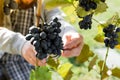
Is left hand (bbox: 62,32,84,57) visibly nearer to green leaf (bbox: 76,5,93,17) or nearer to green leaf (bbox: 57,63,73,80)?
green leaf (bbox: 57,63,73,80)

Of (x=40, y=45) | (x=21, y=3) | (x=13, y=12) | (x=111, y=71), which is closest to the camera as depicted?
(x=40, y=45)

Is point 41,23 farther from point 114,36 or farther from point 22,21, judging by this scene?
point 22,21

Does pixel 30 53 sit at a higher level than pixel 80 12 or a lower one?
lower

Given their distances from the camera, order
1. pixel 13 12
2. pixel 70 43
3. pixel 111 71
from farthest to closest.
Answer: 1. pixel 13 12
2. pixel 70 43
3. pixel 111 71

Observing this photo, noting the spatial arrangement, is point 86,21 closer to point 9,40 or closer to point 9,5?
point 9,5

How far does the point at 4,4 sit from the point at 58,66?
1.25 ft

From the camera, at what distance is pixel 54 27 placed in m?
0.56

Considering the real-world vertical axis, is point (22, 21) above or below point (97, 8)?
below

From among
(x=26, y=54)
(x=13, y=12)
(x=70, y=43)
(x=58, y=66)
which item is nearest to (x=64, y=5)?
(x=58, y=66)

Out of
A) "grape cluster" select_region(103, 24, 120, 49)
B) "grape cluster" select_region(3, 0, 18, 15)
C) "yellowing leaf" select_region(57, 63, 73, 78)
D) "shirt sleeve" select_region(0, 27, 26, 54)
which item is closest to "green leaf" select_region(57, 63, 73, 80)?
"yellowing leaf" select_region(57, 63, 73, 78)

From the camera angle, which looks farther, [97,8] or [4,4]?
[4,4]

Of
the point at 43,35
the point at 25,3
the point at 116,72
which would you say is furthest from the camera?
the point at 25,3

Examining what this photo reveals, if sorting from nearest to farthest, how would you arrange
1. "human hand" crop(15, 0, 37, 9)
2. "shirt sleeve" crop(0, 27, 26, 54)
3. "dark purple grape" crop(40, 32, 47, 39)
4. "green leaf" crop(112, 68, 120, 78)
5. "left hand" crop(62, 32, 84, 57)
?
"dark purple grape" crop(40, 32, 47, 39), "green leaf" crop(112, 68, 120, 78), "left hand" crop(62, 32, 84, 57), "human hand" crop(15, 0, 37, 9), "shirt sleeve" crop(0, 27, 26, 54)

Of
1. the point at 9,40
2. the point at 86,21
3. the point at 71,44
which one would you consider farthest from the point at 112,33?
the point at 9,40
